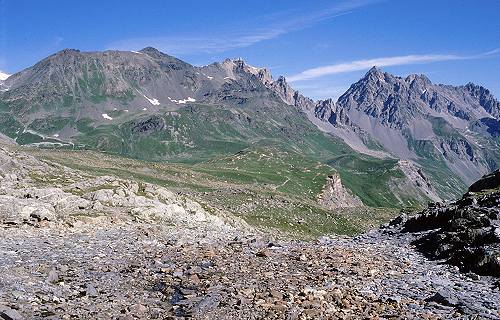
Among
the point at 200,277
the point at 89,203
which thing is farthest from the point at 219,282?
the point at 89,203

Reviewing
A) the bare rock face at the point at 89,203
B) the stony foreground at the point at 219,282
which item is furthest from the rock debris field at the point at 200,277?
the bare rock face at the point at 89,203

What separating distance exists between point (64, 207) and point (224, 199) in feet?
255

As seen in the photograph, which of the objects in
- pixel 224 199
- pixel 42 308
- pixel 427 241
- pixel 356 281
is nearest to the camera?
pixel 42 308

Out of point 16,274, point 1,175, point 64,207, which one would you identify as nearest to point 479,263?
point 16,274

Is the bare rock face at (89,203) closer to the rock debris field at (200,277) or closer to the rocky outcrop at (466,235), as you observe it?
the rock debris field at (200,277)

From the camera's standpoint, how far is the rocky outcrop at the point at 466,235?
88.3 feet

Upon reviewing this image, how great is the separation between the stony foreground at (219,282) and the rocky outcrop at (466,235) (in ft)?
4.38

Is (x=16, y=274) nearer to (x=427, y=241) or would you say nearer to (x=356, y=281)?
(x=356, y=281)

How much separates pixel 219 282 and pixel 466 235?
1943cm

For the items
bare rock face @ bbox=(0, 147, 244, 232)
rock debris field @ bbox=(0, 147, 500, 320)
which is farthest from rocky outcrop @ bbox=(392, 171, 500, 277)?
bare rock face @ bbox=(0, 147, 244, 232)

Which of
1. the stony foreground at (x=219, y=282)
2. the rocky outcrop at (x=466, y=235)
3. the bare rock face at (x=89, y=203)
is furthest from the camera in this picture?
the bare rock face at (x=89, y=203)

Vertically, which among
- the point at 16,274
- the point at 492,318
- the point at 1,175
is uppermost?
the point at 1,175

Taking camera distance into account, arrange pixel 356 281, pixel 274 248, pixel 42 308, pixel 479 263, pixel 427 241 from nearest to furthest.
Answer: pixel 42 308
pixel 356 281
pixel 479 263
pixel 274 248
pixel 427 241

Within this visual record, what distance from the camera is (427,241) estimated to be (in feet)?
122
